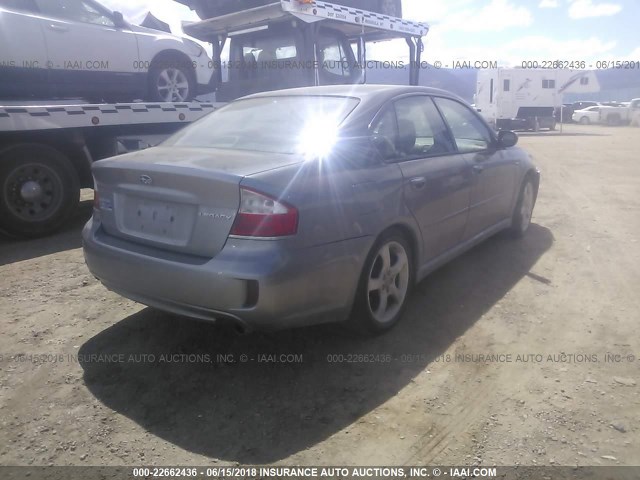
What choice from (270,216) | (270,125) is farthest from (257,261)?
(270,125)

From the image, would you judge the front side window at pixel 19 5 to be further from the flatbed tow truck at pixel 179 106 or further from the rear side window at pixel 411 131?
the rear side window at pixel 411 131

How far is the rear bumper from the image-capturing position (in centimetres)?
253

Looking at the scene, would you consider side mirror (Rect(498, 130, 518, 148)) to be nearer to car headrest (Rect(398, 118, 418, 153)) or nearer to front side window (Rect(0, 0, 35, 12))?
car headrest (Rect(398, 118, 418, 153))

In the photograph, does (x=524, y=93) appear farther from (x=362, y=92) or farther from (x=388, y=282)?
(x=388, y=282)

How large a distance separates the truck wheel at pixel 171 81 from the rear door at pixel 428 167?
4.58m

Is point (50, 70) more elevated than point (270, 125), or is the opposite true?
point (50, 70)

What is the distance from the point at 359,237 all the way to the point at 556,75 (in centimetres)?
2685

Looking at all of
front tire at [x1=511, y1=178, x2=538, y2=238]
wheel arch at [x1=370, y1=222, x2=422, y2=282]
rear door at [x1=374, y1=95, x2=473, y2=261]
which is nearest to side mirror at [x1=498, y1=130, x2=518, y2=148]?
front tire at [x1=511, y1=178, x2=538, y2=238]

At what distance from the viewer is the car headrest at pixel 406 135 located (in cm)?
351

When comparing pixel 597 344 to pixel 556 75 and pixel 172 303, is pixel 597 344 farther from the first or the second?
pixel 556 75

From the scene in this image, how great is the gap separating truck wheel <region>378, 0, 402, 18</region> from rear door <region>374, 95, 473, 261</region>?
18.4 ft

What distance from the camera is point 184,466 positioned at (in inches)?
87.5

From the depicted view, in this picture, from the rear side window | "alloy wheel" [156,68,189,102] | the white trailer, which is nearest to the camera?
the rear side window

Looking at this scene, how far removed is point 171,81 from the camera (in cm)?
747
